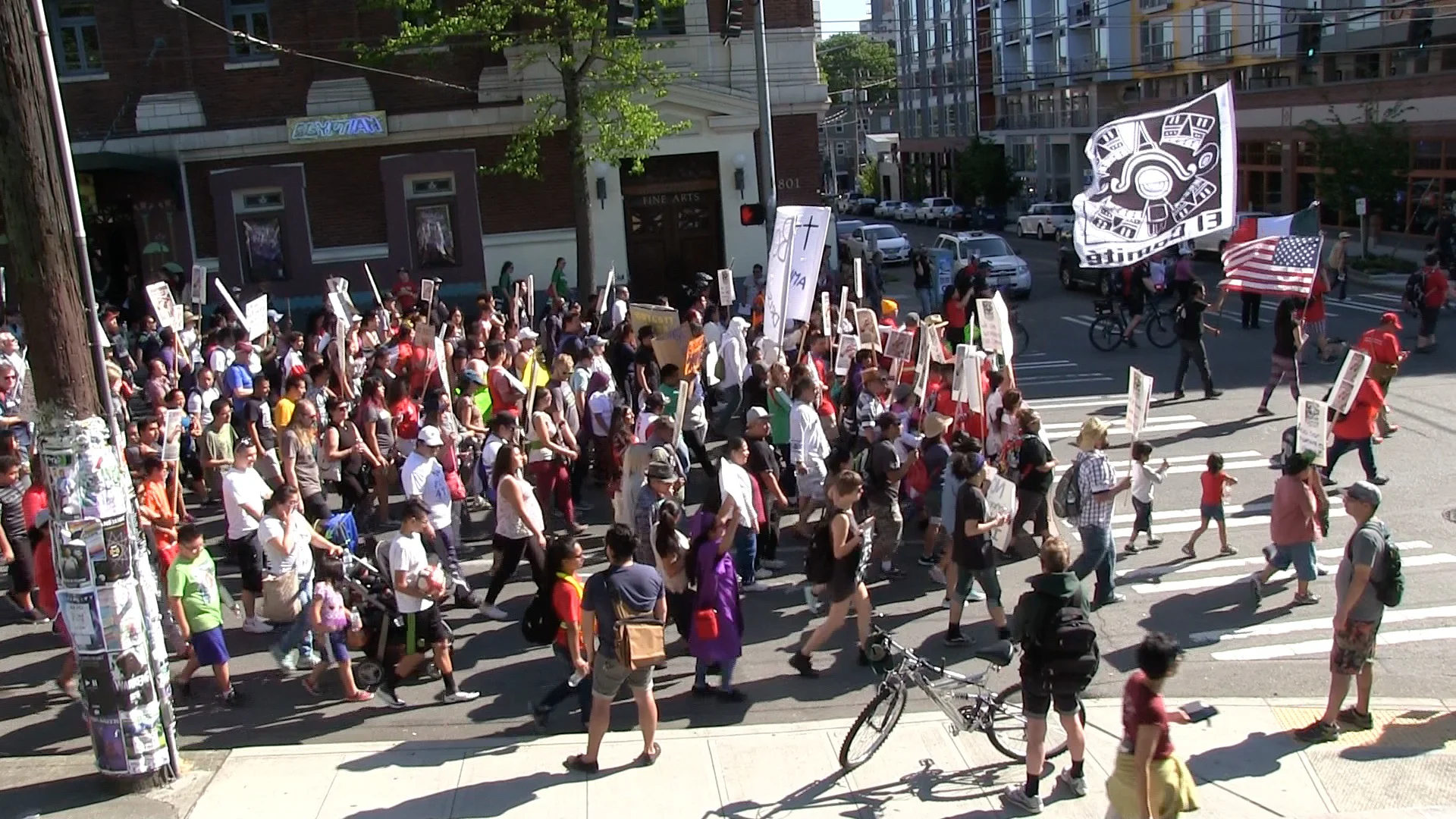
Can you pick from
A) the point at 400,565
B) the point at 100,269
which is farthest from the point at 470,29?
the point at 400,565

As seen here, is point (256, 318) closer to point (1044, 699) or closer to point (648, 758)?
point (648, 758)

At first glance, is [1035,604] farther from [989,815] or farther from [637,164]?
[637,164]

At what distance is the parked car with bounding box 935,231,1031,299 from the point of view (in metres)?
29.3

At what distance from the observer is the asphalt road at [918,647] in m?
8.48

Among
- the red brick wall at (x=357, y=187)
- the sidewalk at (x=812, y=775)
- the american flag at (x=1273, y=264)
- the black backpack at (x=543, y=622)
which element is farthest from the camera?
the red brick wall at (x=357, y=187)

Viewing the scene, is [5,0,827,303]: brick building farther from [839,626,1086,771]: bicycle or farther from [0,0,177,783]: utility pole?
[839,626,1086,771]: bicycle

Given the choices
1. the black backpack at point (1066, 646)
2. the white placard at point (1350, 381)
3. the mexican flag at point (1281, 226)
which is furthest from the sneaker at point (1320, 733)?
the mexican flag at point (1281, 226)

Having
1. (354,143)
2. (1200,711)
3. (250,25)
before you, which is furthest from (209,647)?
(250,25)

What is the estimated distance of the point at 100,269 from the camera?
27.3 m

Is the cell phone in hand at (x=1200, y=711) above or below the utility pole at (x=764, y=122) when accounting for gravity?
below

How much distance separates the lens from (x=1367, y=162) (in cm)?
3216

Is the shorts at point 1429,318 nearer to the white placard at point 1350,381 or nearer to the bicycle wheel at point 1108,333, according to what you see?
the bicycle wheel at point 1108,333

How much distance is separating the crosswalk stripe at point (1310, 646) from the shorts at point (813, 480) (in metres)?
3.43

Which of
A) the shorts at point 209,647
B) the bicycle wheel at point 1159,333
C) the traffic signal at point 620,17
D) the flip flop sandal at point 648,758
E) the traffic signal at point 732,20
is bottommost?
the flip flop sandal at point 648,758
